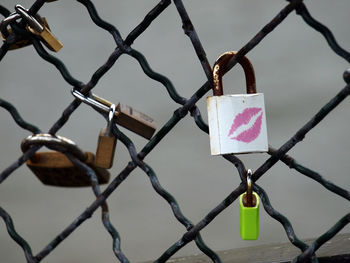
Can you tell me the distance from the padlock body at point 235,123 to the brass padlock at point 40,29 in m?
0.27

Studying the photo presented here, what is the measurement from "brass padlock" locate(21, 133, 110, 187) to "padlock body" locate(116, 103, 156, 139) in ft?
0.35

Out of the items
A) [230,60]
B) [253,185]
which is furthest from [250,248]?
[230,60]

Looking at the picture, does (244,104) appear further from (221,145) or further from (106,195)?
(106,195)

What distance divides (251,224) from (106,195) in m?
0.21

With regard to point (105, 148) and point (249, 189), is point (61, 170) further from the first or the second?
point (249, 189)

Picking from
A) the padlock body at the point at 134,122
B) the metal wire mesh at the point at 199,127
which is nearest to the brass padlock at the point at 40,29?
the metal wire mesh at the point at 199,127

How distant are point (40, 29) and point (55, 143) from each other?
16 centimetres

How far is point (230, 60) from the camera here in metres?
0.75

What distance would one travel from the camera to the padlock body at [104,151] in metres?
0.92

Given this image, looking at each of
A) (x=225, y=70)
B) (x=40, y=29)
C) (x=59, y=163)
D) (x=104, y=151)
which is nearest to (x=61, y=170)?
(x=59, y=163)

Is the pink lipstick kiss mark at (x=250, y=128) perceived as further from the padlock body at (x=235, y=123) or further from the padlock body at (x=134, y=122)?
the padlock body at (x=134, y=122)

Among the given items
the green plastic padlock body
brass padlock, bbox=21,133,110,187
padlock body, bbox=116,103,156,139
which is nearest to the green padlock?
the green plastic padlock body

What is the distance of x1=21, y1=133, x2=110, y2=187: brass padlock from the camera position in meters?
0.96

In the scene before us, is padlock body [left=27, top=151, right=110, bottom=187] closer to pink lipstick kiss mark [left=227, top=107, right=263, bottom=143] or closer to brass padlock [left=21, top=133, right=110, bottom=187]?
brass padlock [left=21, top=133, right=110, bottom=187]
